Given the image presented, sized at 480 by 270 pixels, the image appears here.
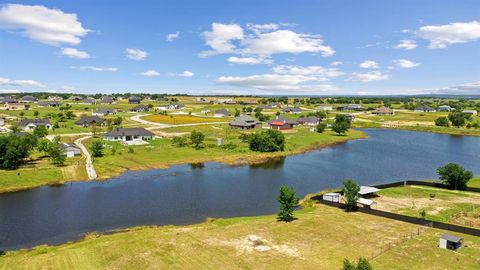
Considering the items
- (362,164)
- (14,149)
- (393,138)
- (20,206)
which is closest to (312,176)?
(362,164)

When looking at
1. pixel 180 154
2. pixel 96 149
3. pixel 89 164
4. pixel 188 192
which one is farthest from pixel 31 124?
pixel 188 192

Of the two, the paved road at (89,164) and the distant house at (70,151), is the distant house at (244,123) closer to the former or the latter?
the paved road at (89,164)

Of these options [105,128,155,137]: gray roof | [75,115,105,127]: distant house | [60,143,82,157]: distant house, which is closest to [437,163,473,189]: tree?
[60,143,82,157]: distant house

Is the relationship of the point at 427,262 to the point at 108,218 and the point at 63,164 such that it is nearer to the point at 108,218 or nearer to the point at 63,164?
the point at 108,218

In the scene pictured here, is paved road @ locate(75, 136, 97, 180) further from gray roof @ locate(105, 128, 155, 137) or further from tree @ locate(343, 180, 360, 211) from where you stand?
tree @ locate(343, 180, 360, 211)

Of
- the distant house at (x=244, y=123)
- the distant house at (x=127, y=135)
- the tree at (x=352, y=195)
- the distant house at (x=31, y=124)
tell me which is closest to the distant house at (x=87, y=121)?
the distant house at (x=31, y=124)

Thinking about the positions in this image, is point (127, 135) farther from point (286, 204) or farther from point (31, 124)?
point (286, 204)
